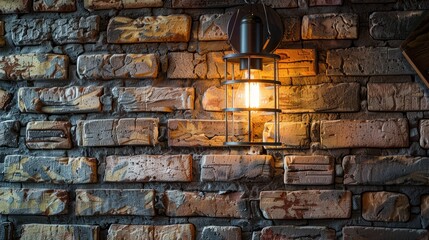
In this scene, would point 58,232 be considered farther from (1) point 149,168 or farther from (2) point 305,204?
(2) point 305,204

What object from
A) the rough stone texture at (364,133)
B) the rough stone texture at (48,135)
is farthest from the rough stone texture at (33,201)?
the rough stone texture at (364,133)

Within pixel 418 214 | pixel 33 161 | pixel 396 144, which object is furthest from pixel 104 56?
pixel 418 214

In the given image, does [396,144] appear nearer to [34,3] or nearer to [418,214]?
[418,214]

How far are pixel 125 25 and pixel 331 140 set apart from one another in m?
0.71

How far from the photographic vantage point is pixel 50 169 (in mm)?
2082

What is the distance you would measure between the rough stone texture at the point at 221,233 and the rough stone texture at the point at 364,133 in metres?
0.36

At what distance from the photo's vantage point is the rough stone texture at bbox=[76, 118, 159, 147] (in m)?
2.03

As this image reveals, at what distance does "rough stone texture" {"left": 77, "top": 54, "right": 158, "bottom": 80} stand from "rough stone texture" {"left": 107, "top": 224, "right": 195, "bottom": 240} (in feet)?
1.48

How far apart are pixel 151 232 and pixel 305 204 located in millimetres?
463

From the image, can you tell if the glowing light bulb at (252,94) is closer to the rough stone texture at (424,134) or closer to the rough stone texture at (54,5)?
the rough stone texture at (424,134)

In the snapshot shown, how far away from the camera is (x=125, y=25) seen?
2066 millimetres

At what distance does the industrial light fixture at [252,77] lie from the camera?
1.88m

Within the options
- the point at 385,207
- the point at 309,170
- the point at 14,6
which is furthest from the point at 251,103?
the point at 14,6

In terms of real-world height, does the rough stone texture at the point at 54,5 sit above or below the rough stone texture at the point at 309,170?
above
